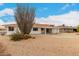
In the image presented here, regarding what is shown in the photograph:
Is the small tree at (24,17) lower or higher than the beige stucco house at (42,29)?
higher

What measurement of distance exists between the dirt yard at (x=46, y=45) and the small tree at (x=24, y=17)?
191 millimetres

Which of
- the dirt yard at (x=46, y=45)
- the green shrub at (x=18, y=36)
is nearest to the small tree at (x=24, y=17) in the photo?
the green shrub at (x=18, y=36)

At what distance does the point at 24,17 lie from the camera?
13.8 metres

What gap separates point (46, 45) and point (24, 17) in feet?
1.85

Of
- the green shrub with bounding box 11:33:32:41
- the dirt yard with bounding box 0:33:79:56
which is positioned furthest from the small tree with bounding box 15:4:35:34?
the dirt yard with bounding box 0:33:79:56

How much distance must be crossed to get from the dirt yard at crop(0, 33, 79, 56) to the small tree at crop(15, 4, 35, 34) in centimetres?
19

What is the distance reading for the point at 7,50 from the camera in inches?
541

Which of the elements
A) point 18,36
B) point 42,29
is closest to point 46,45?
point 42,29

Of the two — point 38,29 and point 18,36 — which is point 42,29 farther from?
point 18,36

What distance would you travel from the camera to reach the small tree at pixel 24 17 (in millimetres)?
13734

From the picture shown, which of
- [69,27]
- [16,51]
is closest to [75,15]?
[69,27]

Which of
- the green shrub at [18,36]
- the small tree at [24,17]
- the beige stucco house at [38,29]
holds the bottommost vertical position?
the green shrub at [18,36]

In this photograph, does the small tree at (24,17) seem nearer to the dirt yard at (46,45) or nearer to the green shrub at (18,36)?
the green shrub at (18,36)

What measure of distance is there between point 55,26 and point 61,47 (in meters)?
0.35
